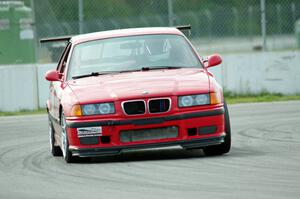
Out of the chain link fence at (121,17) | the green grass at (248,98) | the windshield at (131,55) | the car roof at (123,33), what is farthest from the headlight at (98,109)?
the green grass at (248,98)

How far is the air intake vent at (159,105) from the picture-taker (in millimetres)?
10609

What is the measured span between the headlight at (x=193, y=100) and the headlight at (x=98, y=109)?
0.69m

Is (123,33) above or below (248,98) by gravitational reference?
above

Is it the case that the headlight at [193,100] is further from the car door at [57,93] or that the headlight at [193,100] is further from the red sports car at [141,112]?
the car door at [57,93]

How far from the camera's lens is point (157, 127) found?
10.6m

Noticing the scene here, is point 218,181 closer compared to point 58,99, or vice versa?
point 218,181

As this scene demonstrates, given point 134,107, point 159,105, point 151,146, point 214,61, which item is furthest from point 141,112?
point 214,61

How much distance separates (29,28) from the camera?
75.0ft

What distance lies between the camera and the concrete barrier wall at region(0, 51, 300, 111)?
21.0m

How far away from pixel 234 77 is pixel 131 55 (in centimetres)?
993

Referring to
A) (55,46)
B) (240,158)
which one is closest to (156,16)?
(55,46)

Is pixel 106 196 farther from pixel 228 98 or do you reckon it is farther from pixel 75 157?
pixel 228 98

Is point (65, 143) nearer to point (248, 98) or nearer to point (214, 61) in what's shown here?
point (214, 61)

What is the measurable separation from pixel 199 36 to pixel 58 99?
2160cm
